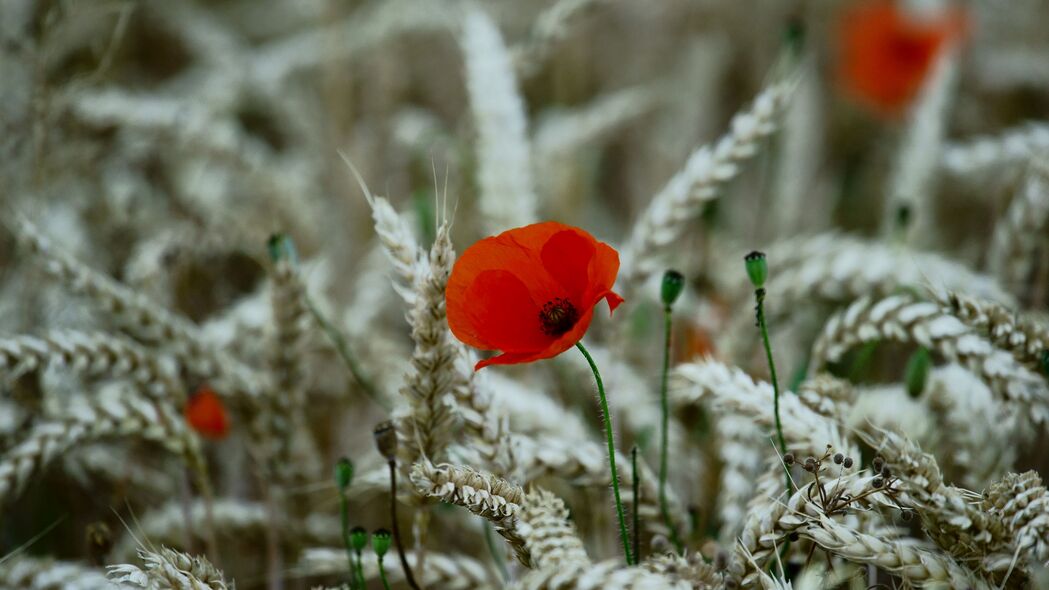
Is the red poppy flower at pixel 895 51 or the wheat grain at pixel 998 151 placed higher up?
the red poppy flower at pixel 895 51

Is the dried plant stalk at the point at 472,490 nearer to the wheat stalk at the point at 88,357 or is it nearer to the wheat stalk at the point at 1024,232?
the wheat stalk at the point at 88,357

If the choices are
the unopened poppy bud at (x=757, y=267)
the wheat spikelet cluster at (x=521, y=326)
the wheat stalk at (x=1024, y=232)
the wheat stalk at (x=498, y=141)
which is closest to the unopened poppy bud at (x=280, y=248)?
the wheat spikelet cluster at (x=521, y=326)

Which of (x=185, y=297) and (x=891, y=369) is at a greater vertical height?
(x=185, y=297)

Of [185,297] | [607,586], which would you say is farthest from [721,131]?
[607,586]

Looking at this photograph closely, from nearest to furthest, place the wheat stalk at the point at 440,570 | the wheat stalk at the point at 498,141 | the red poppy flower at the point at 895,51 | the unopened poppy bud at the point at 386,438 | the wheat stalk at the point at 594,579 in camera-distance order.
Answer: the wheat stalk at the point at 594,579, the unopened poppy bud at the point at 386,438, the wheat stalk at the point at 440,570, the wheat stalk at the point at 498,141, the red poppy flower at the point at 895,51

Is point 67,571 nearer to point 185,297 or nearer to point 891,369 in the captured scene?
point 185,297

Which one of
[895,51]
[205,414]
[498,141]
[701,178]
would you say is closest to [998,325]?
[701,178]

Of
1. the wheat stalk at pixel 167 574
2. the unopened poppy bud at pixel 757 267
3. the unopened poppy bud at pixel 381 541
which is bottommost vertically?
the unopened poppy bud at pixel 381 541
